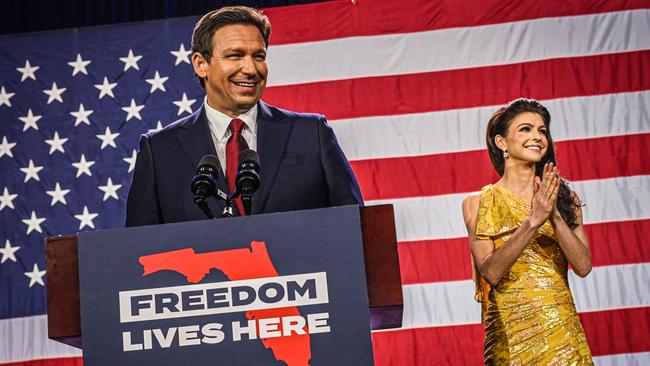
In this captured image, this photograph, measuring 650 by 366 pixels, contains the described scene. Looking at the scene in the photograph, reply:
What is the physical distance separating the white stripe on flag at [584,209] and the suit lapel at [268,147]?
2.24 metres

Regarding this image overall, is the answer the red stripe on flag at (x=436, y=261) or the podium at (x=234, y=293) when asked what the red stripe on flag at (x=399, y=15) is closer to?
the red stripe on flag at (x=436, y=261)

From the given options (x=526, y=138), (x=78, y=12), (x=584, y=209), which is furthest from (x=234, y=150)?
(x=78, y=12)

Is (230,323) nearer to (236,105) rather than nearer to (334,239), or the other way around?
(334,239)

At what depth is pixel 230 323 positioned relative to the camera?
1.52 meters

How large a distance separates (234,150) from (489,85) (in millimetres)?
2690

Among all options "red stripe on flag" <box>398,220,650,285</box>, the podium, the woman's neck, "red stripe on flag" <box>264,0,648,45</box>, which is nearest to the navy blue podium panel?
the podium

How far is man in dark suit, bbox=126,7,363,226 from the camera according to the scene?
2059 mm

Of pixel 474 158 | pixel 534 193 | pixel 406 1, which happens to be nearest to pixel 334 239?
pixel 534 193

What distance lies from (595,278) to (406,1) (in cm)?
182

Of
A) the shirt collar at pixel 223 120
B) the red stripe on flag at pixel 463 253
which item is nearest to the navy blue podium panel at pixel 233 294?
the shirt collar at pixel 223 120

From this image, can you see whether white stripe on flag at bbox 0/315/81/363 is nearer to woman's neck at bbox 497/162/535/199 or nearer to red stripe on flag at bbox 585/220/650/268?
woman's neck at bbox 497/162/535/199

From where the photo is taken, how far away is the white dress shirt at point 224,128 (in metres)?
2.18

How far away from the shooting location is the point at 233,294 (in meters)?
1.52

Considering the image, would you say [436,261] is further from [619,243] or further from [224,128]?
[224,128]
